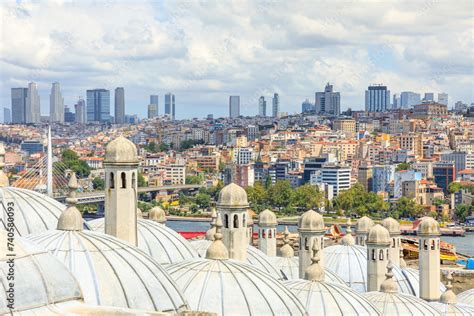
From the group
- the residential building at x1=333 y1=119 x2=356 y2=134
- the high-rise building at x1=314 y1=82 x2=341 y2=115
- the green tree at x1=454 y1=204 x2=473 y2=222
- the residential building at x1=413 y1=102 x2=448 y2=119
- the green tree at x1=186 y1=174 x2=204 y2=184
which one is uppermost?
the high-rise building at x1=314 y1=82 x2=341 y2=115

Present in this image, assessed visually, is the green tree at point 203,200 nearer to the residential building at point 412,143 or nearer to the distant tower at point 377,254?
the residential building at point 412,143

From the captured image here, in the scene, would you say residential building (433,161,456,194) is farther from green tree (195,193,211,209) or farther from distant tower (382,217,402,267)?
distant tower (382,217,402,267)

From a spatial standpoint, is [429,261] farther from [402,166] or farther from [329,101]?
[329,101]

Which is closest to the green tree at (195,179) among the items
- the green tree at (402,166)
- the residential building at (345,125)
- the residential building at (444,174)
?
the green tree at (402,166)

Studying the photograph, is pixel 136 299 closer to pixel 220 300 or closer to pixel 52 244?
pixel 52 244

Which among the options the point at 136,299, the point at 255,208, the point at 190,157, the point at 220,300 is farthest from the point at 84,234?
the point at 190,157

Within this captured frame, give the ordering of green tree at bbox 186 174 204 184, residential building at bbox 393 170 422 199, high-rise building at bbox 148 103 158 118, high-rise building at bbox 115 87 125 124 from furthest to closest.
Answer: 1. high-rise building at bbox 148 103 158 118
2. high-rise building at bbox 115 87 125 124
3. green tree at bbox 186 174 204 184
4. residential building at bbox 393 170 422 199

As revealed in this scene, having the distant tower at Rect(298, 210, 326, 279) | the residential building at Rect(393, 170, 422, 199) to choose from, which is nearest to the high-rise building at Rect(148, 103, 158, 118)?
the residential building at Rect(393, 170, 422, 199)
